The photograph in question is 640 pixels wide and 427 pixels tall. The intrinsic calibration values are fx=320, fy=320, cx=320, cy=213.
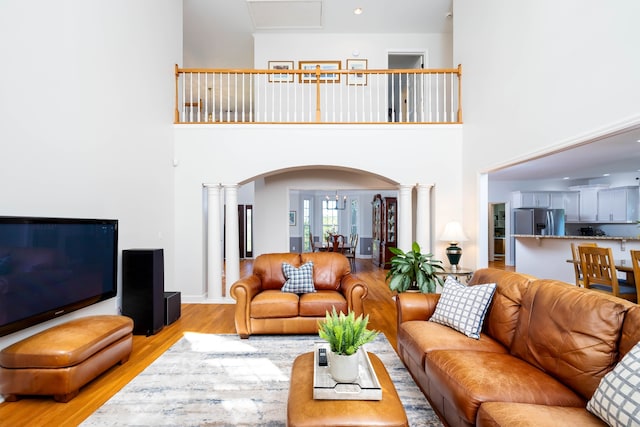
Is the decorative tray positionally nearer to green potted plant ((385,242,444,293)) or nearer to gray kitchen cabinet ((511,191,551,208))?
green potted plant ((385,242,444,293))

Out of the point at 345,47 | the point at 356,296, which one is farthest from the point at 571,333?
the point at 345,47

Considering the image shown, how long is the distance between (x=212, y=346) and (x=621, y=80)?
13.9 ft

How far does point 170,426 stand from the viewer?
206cm

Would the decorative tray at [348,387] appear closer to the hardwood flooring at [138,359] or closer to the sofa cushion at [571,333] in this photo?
the sofa cushion at [571,333]

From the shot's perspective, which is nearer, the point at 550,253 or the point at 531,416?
the point at 531,416

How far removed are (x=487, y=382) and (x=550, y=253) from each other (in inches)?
198

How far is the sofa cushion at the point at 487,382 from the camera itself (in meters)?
1.64

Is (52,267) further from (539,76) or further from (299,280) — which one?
(539,76)

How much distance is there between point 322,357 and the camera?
2.03m

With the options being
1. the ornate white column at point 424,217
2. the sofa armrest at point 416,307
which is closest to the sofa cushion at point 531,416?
the sofa armrest at point 416,307

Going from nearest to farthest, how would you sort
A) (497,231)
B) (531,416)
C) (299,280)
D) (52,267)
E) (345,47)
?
(531,416) → (52,267) → (299,280) → (345,47) → (497,231)

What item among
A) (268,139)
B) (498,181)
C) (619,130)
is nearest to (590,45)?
(619,130)

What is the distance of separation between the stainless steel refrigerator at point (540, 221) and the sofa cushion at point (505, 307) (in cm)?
748

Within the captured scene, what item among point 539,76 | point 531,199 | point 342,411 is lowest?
point 342,411
